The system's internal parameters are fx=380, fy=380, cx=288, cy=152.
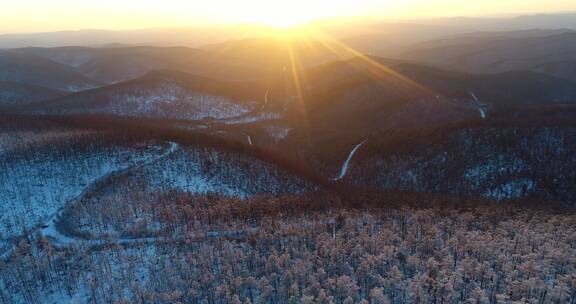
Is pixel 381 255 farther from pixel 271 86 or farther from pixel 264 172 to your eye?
pixel 271 86

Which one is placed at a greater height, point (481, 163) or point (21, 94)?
point (21, 94)

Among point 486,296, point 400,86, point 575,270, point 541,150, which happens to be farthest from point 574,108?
point 486,296

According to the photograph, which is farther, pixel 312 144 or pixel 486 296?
pixel 312 144

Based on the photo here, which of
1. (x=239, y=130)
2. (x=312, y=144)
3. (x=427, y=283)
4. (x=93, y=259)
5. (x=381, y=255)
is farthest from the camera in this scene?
(x=239, y=130)

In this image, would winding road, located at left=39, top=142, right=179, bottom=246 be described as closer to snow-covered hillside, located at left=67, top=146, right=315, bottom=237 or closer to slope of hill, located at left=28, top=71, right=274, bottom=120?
snow-covered hillside, located at left=67, top=146, right=315, bottom=237

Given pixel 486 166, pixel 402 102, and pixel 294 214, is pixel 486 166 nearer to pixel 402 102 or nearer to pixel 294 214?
pixel 294 214

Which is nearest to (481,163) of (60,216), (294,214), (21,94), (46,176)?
(294,214)

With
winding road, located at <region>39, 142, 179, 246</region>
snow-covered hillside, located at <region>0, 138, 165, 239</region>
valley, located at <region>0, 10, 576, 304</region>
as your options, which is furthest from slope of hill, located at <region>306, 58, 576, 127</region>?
winding road, located at <region>39, 142, 179, 246</region>

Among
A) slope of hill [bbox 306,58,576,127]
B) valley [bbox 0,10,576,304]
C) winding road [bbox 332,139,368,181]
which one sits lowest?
winding road [bbox 332,139,368,181]

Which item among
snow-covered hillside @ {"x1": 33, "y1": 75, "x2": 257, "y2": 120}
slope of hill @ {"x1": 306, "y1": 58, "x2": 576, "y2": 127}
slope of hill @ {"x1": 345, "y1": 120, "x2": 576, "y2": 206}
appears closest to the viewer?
slope of hill @ {"x1": 345, "y1": 120, "x2": 576, "y2": 206}

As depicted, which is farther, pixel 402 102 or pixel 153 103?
pixel 153 103

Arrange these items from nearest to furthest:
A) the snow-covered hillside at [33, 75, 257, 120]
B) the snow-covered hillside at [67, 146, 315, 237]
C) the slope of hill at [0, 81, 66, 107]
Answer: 1. the snow-covered hillside at [67, 146, 315, 237]
2. the snow-covered hillside at [33, 75, 257, 120]
3. the slope of hill at [0, 81, 66, 107]
